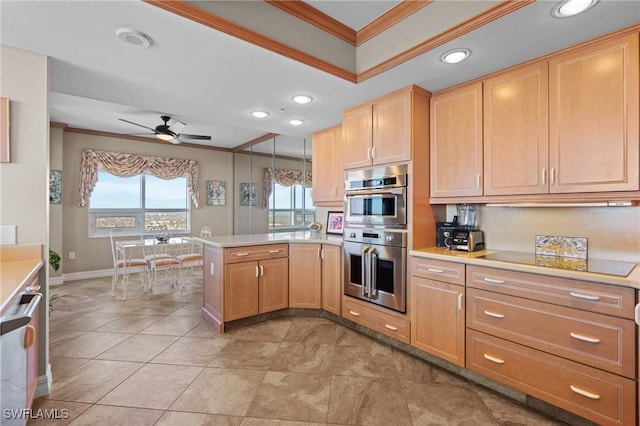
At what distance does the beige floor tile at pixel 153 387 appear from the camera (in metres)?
1.98

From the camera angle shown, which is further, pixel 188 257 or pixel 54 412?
pixel 188 257

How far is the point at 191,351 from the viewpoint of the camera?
2680 mm

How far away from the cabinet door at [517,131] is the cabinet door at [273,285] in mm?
2233

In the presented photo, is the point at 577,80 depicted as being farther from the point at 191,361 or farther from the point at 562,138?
the point at 191,361

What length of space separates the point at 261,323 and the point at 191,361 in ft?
3.02

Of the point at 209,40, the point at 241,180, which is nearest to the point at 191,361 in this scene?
the point at 209,40

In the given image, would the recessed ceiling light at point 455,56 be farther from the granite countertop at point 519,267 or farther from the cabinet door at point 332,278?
the cabinet door at point 332,278

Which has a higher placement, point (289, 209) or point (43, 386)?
point (289, 209)

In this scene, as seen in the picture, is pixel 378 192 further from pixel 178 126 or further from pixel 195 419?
pixel 178 126

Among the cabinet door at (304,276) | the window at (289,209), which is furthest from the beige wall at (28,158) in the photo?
the window at (289,209)

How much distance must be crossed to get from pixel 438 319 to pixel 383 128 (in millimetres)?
1742

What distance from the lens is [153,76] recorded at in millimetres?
2398

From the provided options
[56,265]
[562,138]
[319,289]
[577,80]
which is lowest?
[319,289]

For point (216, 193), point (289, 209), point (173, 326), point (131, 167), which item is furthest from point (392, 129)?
point (131, 167)
